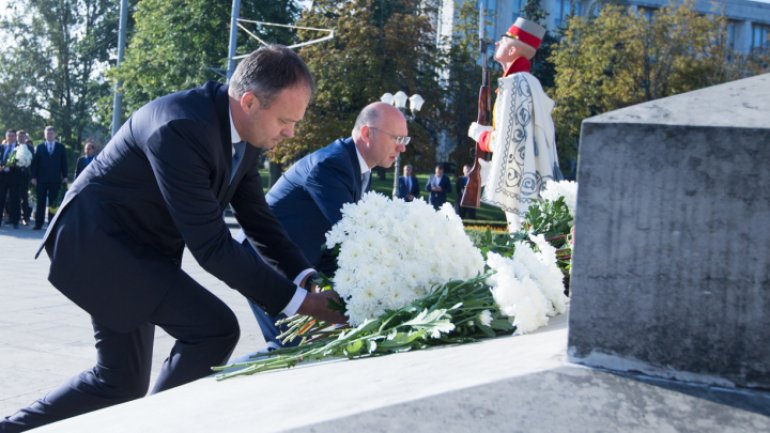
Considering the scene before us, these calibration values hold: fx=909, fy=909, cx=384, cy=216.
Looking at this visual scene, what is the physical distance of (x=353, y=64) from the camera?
31.5 m

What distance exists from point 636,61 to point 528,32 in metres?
29.1

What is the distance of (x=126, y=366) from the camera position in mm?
3439

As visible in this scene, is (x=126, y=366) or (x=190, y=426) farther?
(x=126, y=366)

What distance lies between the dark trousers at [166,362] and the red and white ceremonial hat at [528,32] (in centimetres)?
483

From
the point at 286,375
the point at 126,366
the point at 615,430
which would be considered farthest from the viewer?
the point at 126,366

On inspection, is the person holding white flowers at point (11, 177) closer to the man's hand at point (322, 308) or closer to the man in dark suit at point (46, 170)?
the man in dark suit at point (46, 170)

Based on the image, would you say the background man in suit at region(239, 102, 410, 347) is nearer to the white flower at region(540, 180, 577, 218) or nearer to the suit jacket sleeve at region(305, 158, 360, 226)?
the suit jacket sleeve at region(305, 158, 360, 226)

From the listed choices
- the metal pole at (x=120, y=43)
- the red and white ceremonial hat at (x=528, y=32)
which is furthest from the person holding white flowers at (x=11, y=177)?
the red and white ceremonial hat at (x=528, y=32)

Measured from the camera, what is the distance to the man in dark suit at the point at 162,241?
3206mm

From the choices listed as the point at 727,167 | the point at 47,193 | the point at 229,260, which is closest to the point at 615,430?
the point at 727,167

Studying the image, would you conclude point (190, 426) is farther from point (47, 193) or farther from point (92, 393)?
point (47, 193)

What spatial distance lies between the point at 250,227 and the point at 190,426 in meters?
1.81

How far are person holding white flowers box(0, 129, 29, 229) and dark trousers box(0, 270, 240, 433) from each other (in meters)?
17.6

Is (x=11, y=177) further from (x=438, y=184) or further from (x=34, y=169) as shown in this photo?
(x=438, y=184)
